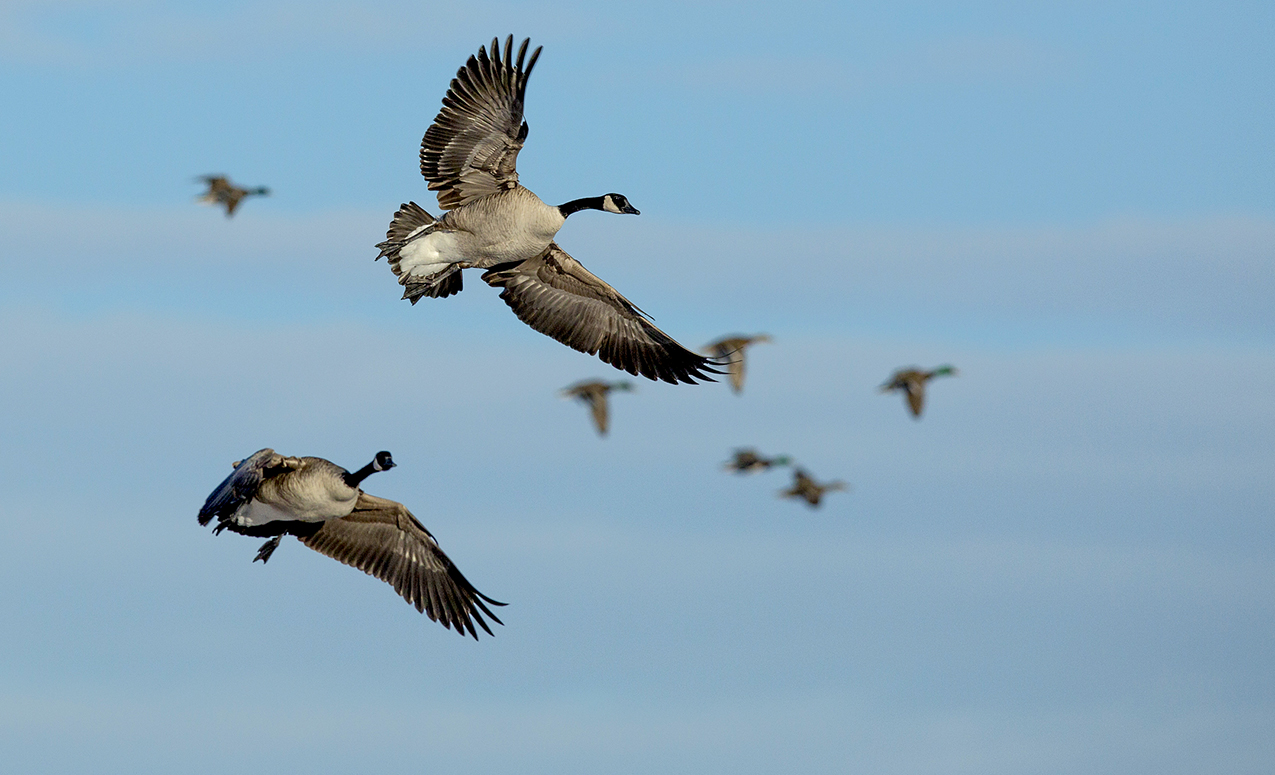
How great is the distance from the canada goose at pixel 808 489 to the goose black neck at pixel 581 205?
20.7 m

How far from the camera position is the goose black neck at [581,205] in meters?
24.7

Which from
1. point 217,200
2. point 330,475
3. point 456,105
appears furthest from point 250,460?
point 217,200

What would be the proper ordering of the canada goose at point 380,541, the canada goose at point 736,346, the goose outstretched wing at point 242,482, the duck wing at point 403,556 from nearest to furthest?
the goose outstretched wing at point 242,482, the canada goose at point 380,541, the duck wing at point 403,556, the canada goose at point 736,346

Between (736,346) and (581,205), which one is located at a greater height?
(736,346)

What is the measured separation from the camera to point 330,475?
23.1m

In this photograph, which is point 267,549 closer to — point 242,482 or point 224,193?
point 242,482

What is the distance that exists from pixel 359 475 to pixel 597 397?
780 inches

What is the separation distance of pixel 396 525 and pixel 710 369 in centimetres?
433

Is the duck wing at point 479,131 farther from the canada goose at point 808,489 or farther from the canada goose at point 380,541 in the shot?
the canada goose at point 808,489

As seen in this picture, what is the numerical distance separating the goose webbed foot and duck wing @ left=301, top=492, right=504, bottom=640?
75 centimetres

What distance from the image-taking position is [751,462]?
4734 centimetres

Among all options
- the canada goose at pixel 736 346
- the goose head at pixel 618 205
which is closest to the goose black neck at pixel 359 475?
the goose head at pixel 618 205

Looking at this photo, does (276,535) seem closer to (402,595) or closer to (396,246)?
(402,595)

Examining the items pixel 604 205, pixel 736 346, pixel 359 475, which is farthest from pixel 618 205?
pixel 736 346
